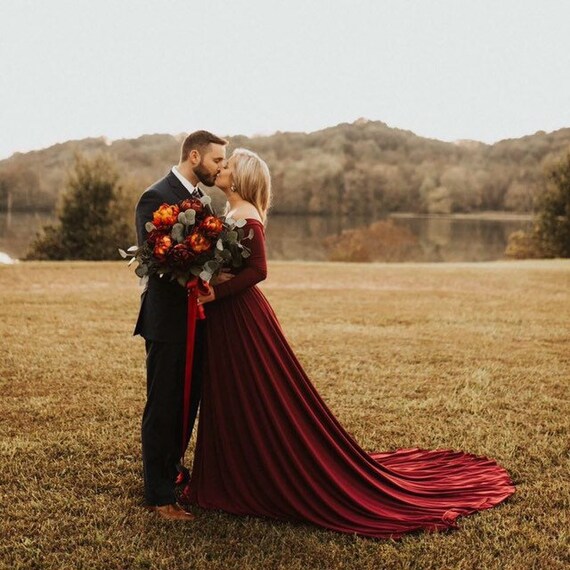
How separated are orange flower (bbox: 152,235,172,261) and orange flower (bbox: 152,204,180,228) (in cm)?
8

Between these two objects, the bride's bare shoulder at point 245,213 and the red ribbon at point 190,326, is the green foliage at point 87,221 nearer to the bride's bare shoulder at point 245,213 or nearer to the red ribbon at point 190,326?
the red ribbon at point 190,326

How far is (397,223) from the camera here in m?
54.9

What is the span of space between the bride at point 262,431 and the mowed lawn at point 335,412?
0.46ft

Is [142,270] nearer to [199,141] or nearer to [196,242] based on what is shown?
[196,242]

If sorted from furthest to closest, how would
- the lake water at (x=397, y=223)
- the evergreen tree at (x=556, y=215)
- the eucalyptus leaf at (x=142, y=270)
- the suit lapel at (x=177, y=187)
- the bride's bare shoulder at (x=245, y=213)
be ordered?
the evergreen tree at (x=556, y=215), the lake water at (x=397, y=223), the suit lapel at (x=177, y=187), the bride's bare shoulder at (x=245, y=213), the eucalyptus leaf at (x=142, y=270)

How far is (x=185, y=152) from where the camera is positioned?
4.51m

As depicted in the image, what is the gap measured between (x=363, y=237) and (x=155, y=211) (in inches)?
1835

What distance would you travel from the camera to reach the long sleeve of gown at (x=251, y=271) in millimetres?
4176

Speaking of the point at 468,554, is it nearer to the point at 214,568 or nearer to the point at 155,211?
the point at 214,568

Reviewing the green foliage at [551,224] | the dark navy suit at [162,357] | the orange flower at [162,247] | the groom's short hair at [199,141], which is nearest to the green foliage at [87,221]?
the green foliage at [551,224]

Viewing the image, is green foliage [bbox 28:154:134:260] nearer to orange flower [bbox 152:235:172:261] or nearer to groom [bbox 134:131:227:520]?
→ groom [bbox 134:131:227:520]

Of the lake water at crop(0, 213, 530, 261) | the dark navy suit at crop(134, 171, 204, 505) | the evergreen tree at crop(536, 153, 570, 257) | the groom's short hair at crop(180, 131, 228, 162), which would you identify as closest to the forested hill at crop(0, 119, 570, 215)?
the lake water at crop(0, 213, 530, 261)

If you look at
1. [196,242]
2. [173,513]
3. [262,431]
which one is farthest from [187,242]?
[173,513]

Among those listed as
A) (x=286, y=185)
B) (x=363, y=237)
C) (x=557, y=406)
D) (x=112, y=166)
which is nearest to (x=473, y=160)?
(x=286, y=185)
